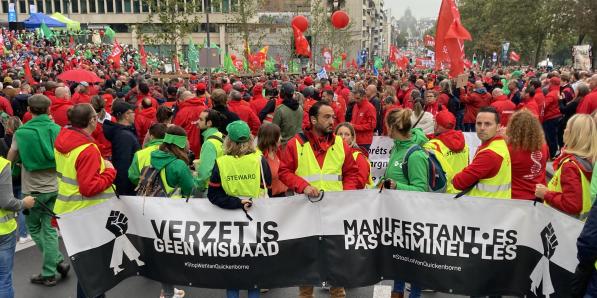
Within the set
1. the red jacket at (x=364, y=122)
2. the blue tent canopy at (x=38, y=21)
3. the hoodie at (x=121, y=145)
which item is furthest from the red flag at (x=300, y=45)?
the blue tent canopy at (x=38, y=21)

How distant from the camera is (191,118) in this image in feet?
27.8

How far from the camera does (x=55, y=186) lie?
593 centimetres

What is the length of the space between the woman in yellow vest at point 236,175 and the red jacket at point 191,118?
142 inches

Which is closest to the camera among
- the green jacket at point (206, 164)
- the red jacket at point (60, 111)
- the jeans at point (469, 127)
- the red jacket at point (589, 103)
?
the green jacket at point (206, 164)

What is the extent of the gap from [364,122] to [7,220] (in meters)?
6.53

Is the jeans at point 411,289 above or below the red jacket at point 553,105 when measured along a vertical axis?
below

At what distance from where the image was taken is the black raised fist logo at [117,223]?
4.71m

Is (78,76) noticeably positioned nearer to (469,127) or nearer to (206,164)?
(206,164)

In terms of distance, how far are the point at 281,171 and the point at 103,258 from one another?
5.48 feet

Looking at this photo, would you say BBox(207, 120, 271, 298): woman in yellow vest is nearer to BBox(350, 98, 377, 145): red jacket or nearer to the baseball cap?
the baseball cap

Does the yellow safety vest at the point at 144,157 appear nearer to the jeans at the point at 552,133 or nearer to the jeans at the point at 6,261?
the jeans at the point at 6,261

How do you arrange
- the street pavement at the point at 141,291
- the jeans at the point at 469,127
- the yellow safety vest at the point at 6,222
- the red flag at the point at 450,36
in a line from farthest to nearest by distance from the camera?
the jeans at the point at 469,127, the red flag at the point at 450,36, the street pavement at the point at 141,291, the yellow safety vest at the point at 6,222

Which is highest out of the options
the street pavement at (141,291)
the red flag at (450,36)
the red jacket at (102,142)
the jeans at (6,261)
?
the red flag at (450,36)

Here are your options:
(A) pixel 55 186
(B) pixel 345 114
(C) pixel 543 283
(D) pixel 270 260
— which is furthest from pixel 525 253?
(B) pixel 345 114
